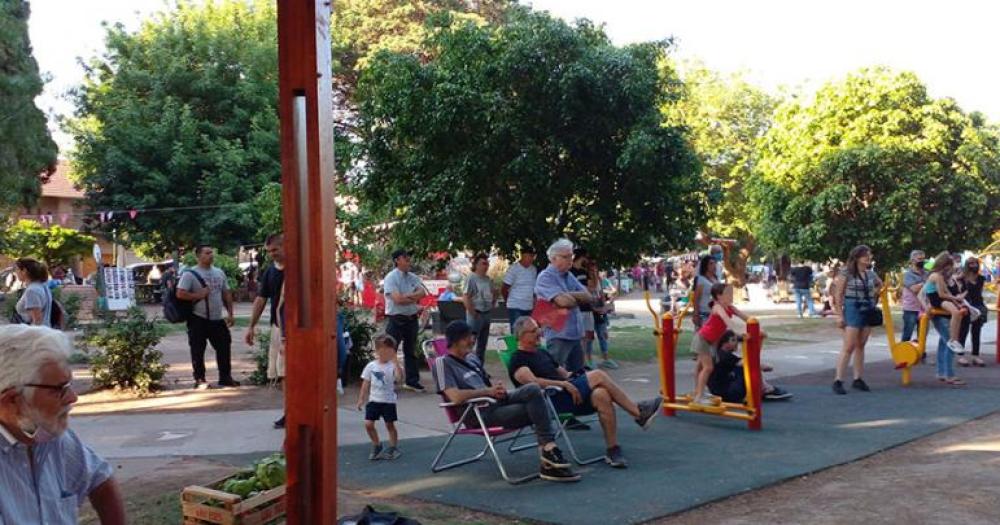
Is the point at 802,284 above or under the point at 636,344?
above

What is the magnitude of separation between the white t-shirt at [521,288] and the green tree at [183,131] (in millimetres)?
15556

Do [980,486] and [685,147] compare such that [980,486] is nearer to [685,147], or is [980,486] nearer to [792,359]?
[685,147]

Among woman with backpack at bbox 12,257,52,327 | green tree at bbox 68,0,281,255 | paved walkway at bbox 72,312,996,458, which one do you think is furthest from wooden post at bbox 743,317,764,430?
green tree at bbox 68,0,281,255

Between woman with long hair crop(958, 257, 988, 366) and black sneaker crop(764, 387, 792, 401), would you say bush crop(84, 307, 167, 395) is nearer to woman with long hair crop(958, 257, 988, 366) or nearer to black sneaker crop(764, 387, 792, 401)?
black sneaker crop(764, 387, 792, 401)

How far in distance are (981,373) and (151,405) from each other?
10.3 m

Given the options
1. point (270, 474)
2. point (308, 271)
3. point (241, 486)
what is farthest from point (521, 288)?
point (308, 271)

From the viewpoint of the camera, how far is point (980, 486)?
20.6ft

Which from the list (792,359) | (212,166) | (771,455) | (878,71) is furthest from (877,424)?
(212,166)

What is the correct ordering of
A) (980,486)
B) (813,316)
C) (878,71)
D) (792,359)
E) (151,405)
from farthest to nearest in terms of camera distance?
1. (813,316)
2. (878,71)
3. (792,359)
4. (151,405)
5. (980,486)

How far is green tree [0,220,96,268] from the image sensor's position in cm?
3456

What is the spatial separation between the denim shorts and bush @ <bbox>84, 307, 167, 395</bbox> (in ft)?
25.0

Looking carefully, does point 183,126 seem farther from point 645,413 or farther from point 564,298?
point 645,413

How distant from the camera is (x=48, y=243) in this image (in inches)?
1474

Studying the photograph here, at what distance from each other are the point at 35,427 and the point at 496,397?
4326mm
